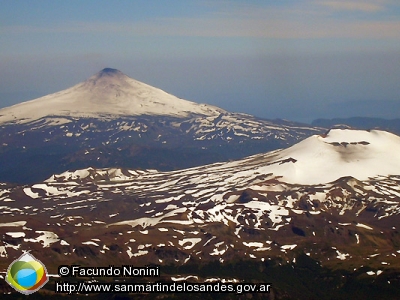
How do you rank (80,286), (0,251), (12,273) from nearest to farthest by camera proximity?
(12,273) → (80,286) → (0,251)

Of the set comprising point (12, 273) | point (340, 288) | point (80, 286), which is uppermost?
point (12, 273)

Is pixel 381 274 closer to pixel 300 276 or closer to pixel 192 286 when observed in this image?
pixel 300 276

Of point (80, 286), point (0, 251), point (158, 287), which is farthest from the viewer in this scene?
point (0, 251)

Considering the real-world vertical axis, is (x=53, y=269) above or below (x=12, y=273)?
below

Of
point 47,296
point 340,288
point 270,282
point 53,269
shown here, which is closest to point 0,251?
point 53,269

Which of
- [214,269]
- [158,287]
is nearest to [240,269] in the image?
[214,269]

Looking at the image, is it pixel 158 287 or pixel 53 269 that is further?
pixel 53 269

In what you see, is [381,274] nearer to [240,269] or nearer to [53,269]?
[240,269]
